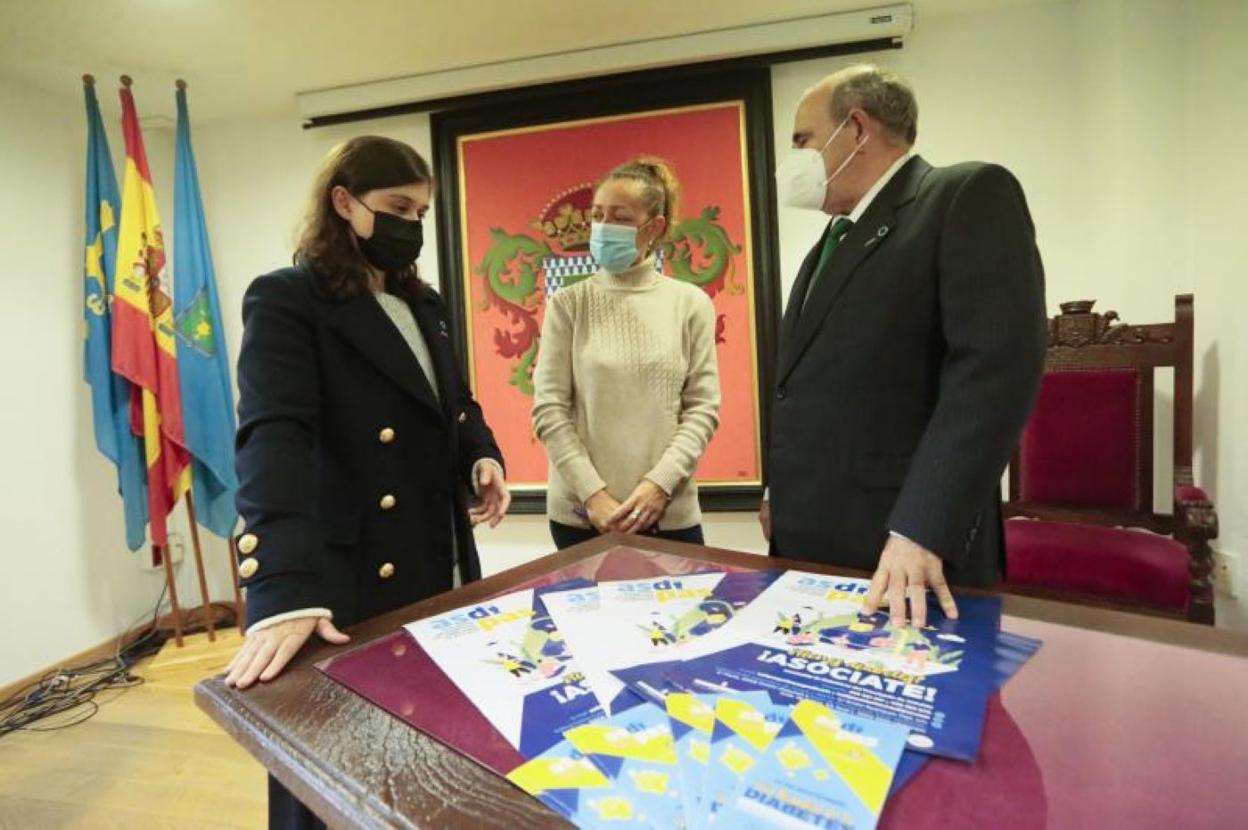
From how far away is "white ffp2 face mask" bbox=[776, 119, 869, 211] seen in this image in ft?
4.03

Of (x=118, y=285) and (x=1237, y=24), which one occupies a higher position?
(x=1237, y=24)

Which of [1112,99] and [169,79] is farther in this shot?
[169,79]

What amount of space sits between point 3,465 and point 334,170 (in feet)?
8.42

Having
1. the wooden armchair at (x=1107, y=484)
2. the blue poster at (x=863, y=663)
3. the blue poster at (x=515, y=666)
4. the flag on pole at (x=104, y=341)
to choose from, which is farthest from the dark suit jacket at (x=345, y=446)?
the flag on pole at (x=104, y=341)

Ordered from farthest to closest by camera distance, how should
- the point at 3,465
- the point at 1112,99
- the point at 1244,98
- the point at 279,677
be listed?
1. the point at 3,465
2. the point at 1112,99
3. the point at 1244,98
4. the point at 279,677

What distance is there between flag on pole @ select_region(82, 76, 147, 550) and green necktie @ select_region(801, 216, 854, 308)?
2.98m

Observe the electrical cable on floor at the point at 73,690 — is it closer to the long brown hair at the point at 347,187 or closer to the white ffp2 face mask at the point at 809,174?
the long brown hair at the point at 347,187

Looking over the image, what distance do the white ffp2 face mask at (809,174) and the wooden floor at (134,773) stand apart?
6.78 ft

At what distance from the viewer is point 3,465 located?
8.86 feet

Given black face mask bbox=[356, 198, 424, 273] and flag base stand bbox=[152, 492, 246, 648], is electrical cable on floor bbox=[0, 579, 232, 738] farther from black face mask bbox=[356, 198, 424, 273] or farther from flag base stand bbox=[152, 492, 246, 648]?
black face mask bbox=[356, 198, 424, 273]

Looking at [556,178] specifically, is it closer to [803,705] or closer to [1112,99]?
[1112,99]

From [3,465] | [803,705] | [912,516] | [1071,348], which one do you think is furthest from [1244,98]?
[3,465]

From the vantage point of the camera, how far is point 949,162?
2.68 metres

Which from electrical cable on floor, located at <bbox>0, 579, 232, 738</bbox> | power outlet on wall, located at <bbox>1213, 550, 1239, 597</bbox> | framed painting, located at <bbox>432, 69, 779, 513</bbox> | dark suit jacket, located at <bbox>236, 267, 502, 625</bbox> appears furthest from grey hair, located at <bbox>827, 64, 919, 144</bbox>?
electrical cable on floor, located at <bbox>0, 579, 232, 738</bbox>
